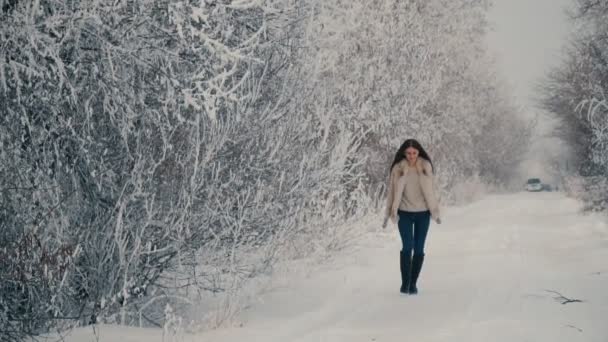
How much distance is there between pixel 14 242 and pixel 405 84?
1205 centimetres

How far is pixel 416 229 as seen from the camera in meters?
8.99

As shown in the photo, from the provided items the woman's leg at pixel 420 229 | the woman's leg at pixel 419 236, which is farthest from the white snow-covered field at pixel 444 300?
the woman's leg at pixel 420 229

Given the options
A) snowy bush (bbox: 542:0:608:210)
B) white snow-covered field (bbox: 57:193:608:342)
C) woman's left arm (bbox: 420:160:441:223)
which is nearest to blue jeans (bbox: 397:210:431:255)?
woman's left arm (bbox: 420:160:441:223)

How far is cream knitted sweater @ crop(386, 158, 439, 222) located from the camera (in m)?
8.91

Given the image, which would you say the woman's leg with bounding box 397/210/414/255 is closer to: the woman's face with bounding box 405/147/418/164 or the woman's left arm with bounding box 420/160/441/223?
the woman's left arm with bounding box 420/160/441/223

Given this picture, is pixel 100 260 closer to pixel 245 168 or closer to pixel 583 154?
pixel 245 168

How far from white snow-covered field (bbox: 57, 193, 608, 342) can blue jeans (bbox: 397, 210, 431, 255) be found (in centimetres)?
54

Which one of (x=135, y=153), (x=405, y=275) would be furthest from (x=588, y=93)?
(x=135, y=153)

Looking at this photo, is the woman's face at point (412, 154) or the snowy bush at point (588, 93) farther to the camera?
the snowy bush at point (588, 93)

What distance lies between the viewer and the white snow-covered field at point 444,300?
6.23 meters

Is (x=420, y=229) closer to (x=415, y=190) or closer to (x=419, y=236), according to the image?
(x=419, y=236)

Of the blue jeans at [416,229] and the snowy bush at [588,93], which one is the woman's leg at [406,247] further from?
the snowy bush at [588,93]

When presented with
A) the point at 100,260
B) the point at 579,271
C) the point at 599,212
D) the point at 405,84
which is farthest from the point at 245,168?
the point at 599,212

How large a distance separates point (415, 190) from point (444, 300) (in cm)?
154
